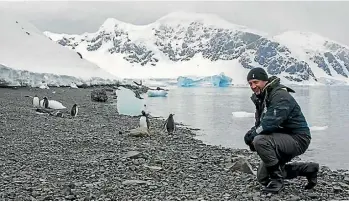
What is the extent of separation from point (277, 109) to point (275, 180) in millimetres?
878

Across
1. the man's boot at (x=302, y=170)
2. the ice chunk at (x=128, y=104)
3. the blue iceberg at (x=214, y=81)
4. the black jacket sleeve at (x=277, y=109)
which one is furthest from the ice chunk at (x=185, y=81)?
the black jacket sleeve at (x=277, y=109)

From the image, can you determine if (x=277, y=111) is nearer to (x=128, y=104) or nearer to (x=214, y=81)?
(x=128, y=104)

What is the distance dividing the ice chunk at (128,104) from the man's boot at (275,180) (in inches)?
555

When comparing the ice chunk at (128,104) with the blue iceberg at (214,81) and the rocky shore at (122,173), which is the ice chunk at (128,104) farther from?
the blue iceberg at (214,81)

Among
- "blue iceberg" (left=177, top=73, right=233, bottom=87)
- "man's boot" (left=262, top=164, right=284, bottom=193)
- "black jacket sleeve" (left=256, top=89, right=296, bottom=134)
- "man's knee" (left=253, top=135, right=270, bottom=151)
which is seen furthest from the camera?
"blue iceberg" (left=177, top=73, right=233, bottom=87)

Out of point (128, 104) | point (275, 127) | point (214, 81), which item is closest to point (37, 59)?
point (128, 104)

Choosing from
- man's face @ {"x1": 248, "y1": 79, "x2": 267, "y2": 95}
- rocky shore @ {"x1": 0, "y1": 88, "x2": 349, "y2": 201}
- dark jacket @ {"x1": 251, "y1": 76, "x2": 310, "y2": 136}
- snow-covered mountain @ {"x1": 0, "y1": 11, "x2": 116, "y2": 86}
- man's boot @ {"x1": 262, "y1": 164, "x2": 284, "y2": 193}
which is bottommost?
rocky shore @ {"x1": 0, "y1": 88, "x2": 349, "y2": 201}

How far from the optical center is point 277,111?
5191 millimetres

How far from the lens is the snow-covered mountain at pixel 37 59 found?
121 ft

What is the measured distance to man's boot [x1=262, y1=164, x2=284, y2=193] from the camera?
5.46 metres

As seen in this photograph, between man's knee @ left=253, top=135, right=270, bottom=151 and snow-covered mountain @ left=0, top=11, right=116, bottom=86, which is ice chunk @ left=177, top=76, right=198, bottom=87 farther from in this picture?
man's knee @ left=253, top=135, right=270, bottom=151

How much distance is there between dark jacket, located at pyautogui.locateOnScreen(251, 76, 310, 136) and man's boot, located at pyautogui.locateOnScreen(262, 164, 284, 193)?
448 millimetres

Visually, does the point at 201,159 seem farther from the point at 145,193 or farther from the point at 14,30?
the point at 14,30

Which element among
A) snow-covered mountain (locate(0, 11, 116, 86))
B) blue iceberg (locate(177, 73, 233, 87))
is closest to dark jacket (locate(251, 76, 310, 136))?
snow-covered mountain (locate(0, 11, 116, 86))
